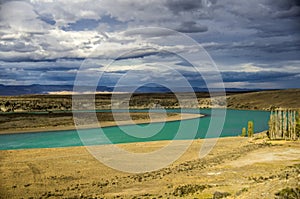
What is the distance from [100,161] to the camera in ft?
105

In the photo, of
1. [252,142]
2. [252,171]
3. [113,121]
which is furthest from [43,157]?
[113,121]

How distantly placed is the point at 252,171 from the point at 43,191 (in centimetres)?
1304

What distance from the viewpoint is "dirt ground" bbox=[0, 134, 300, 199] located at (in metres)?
19.1

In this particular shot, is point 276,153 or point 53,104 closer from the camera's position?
point 276,153

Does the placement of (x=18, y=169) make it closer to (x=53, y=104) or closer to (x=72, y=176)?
(x=72, y=176)

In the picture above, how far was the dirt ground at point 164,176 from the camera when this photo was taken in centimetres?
1911

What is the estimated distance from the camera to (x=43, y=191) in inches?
866

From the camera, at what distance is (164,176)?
24469 millimetres

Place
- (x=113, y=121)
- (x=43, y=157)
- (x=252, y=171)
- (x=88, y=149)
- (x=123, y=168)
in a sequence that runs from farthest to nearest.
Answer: (x=113, y=121) < (x=88, y=149) < (x=43, y=157) < (x=123, y=168) < (x=252, y=171)

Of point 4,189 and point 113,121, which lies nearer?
point 4,189

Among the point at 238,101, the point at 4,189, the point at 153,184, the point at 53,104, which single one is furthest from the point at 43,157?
the point at 238,101

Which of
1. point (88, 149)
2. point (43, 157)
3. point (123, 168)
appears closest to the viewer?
point (123, 168)

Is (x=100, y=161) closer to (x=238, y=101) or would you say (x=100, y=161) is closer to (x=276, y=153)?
(x=276, y=153)

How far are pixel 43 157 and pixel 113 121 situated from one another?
134 ft
